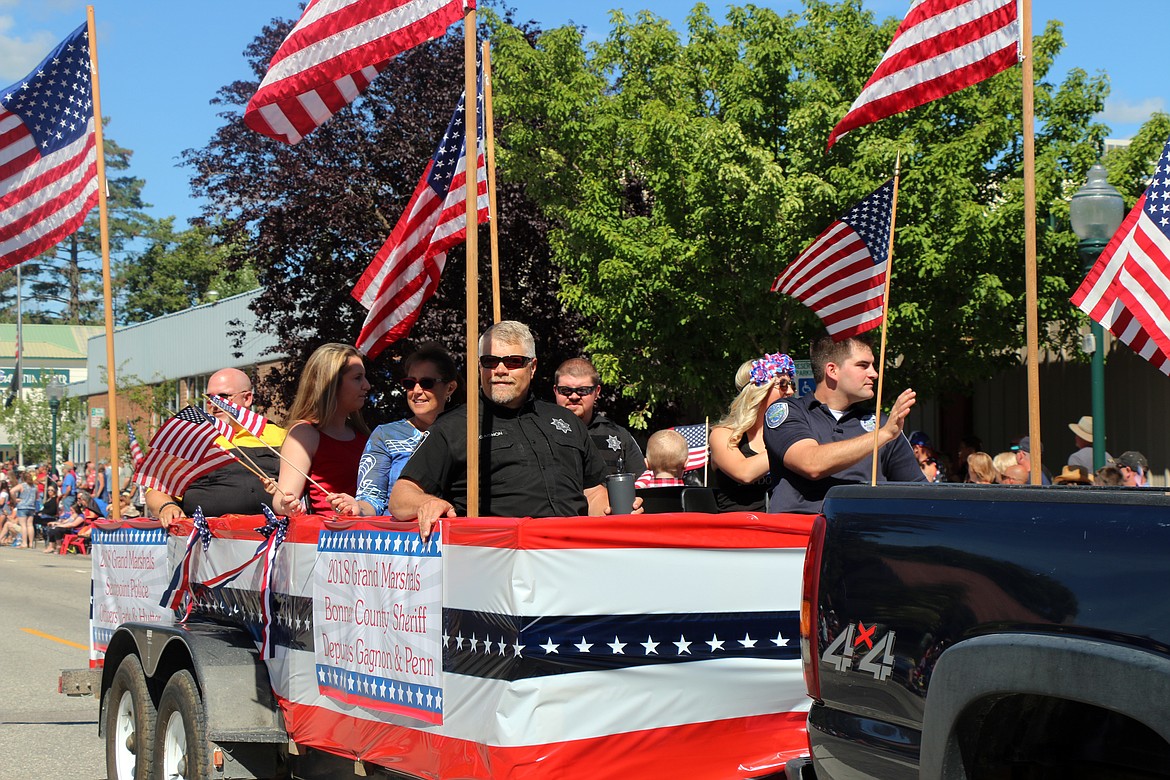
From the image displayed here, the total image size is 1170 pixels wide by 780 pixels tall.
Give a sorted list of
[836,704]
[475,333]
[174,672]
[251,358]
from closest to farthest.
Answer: [836,704]
[475,333]
[174,672]
[251,358]

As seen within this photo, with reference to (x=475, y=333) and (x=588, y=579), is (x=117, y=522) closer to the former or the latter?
(x=475, y=333)

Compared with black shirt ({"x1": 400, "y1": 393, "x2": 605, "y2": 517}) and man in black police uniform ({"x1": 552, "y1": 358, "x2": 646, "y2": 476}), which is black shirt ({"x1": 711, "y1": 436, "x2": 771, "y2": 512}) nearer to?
black shirt ({"x1": 400, "y1": 393, "x2": 605, "y2": 517})

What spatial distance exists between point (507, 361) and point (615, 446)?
2.76 meters

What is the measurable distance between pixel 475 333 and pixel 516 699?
155 centimetres

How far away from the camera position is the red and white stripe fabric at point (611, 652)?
4113 millimetres

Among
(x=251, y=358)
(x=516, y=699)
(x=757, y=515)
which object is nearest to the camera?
(x=516, y=699)

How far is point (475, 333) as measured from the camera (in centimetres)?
512

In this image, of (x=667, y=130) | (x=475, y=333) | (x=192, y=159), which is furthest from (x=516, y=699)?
(x=192, y=159)

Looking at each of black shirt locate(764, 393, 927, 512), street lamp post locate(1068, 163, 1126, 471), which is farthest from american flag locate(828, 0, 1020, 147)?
street lamp post locate(1068, 163, 1126, 471)

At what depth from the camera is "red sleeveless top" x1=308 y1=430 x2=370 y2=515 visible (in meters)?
6.76

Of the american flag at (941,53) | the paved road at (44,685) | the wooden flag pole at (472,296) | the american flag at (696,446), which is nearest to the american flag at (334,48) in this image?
the wooden flag pole at (472,296)

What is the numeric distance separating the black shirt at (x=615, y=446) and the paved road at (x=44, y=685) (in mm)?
3391

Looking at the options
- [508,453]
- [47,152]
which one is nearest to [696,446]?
[47,152]

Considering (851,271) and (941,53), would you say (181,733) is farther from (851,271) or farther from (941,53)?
(941,53)
